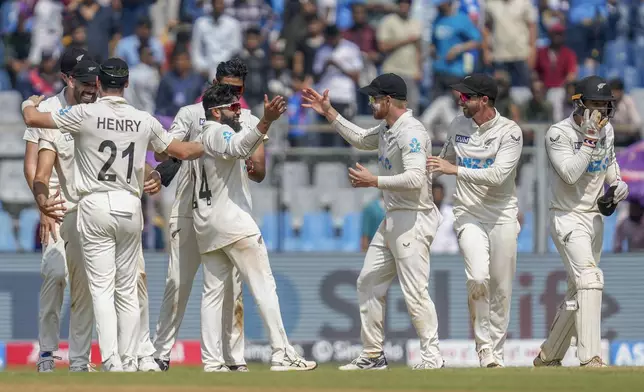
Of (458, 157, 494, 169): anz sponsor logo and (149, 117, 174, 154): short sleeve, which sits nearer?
(149, 117, 174, 154): short sleeve

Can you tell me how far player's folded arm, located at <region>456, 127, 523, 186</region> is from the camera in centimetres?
1298

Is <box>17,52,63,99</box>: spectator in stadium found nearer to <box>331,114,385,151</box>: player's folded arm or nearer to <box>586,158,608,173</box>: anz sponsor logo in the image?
<box>331,114,385,151</box>: player's folded arm

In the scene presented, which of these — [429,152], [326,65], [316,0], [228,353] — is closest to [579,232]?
[429,152]

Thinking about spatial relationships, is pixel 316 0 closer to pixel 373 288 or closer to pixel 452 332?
pixel 452 332

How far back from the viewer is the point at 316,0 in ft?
73.5

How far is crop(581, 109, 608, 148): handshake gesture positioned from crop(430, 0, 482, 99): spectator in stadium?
820 centimetres

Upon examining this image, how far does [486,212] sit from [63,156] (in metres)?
3.83

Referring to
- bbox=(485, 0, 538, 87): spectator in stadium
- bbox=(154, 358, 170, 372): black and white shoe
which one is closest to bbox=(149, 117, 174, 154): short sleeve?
bbox=(154, 358, 170, 372): black and white shoe

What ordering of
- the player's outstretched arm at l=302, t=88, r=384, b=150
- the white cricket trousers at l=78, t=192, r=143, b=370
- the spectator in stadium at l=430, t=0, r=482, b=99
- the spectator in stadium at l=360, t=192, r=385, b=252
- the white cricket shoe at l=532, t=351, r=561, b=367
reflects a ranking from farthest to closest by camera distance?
the spectator in stadium at l=430, t=0, r=482, b=99 → the spectator in stadium at l=360, t=192, r=385, b=252 → the white cricket shoe at l=532, t=351, r=561, b=367 → the player's outstretched arm at l=302, t=88, r=384, b=150 → the white cricket trousers at l=78, t=192, r=143, b=370

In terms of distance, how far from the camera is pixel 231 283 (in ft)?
42.6

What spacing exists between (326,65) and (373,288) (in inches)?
321

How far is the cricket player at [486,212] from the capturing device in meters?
13.2

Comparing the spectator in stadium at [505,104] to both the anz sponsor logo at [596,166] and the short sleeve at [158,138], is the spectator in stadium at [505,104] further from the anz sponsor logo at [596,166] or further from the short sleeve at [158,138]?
the short sleeve at [158,138]

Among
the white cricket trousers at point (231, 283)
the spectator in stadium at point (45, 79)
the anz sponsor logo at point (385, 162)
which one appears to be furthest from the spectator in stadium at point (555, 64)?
the white cricket trousers at point (231, 283)
